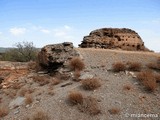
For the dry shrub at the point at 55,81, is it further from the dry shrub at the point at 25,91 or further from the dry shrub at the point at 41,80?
the dry shrub at the point at 25,91

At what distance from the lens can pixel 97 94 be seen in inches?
446

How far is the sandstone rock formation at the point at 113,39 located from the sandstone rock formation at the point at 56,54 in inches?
204

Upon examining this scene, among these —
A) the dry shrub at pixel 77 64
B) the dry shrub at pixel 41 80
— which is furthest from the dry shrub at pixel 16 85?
the dry shrub at pixel 77 64

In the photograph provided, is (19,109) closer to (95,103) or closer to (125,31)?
(95,103)

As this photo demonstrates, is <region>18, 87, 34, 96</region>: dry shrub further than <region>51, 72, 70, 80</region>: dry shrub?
No

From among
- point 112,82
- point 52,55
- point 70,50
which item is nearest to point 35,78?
point 52,55

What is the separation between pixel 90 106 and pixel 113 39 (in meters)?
11.8

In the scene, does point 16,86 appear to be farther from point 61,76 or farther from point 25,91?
point 61,76

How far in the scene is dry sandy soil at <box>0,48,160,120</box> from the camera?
32.8ft

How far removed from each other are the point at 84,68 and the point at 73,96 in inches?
146

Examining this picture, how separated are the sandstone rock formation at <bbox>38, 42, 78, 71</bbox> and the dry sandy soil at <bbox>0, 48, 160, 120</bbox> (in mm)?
820

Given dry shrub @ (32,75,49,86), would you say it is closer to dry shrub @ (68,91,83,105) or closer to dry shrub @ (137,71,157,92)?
dry shrub @ (68,91,83,105)

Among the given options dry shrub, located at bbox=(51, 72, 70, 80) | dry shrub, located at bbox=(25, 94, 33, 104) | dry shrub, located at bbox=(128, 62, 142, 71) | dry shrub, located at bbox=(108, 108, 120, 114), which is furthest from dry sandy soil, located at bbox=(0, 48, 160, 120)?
dry shrub, located at bbox=(128, 62, 142, 71)

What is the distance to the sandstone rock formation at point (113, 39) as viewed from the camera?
69.6ft
